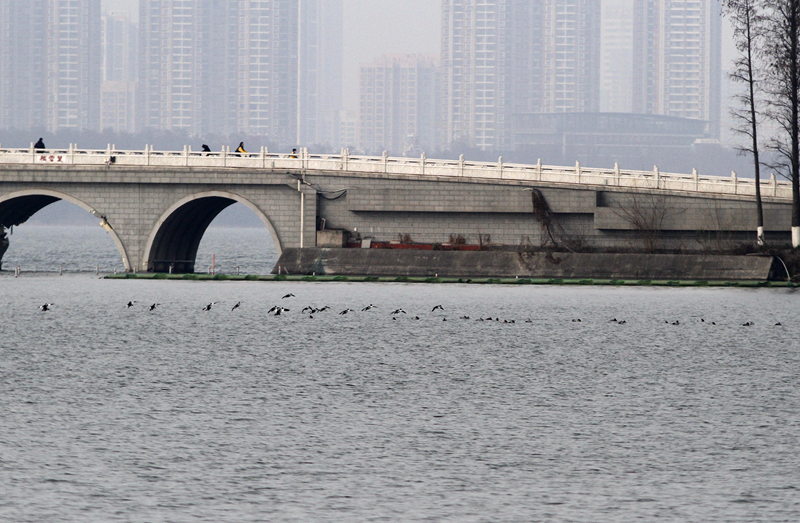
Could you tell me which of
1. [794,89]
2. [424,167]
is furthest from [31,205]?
[794,89]

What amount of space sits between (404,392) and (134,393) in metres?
7.29

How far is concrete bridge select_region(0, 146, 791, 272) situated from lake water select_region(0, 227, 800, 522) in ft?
55.0

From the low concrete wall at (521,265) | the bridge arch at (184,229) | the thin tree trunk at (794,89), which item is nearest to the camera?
the low concrete wall at (521,265)

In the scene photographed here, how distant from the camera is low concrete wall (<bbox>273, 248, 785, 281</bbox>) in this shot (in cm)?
6412

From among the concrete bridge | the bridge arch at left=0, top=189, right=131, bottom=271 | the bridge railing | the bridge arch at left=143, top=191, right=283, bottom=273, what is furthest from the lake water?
the bridge arch at left=0, top=189, right=131, bottom=271

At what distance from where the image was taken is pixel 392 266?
6831 centimetres

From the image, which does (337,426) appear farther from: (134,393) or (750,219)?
(750,219)

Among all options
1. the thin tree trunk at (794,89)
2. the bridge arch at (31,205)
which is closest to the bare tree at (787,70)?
the thin tree trunk at (794,89)

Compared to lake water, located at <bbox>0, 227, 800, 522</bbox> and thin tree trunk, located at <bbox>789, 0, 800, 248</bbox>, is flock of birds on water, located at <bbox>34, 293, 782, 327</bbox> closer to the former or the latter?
lake water, located at <bbox>0, 227, 800, 522</bbox>

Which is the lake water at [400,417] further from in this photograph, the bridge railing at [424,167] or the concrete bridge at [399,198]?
the bridge railing at [424,167]

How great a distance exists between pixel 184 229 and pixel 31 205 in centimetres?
1209

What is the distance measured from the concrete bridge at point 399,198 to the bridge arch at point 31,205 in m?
0.18

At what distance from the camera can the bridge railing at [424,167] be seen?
67312 millimetres

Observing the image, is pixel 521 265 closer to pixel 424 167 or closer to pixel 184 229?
pixel 424 167
